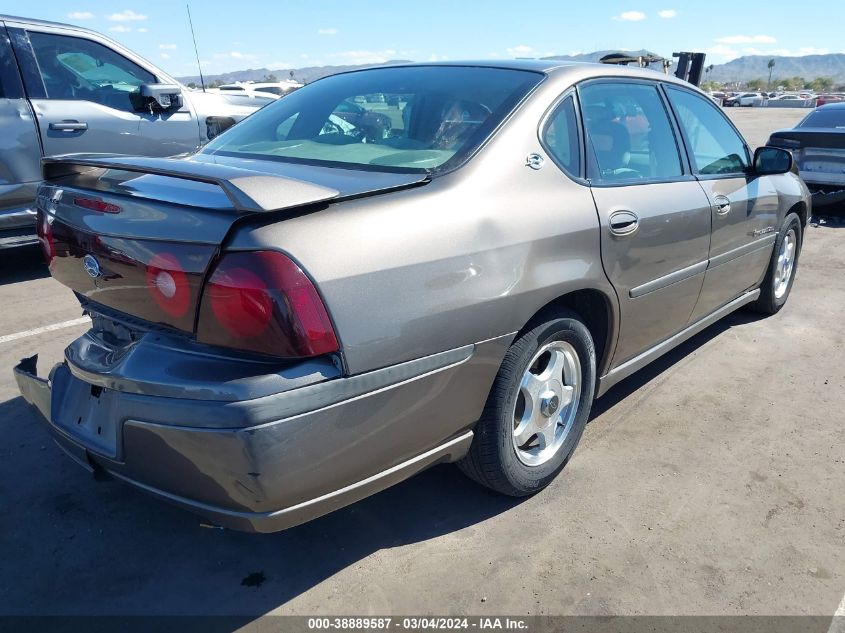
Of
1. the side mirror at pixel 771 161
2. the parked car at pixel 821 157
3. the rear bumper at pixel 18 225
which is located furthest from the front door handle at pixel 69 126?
the parked car at pixel 821 157

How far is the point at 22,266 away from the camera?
19.2 feet

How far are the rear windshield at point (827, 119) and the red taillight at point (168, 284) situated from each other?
8.63 m

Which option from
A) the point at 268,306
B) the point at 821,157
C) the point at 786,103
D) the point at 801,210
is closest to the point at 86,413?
the point at 268,306

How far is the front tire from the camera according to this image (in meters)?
2.31

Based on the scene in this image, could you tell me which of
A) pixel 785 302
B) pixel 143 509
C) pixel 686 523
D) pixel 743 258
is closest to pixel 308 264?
pixel 143 509

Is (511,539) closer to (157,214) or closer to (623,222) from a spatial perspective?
(623,222)

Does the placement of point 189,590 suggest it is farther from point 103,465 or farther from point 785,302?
point 785,302

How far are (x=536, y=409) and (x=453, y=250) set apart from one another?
33.8 inches

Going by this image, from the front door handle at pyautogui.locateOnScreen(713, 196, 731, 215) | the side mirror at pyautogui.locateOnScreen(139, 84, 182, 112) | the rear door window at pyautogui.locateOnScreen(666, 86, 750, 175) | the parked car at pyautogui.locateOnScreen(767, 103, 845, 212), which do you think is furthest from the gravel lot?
the parked car at pyautogui.locateOnScreen(767, 103, 845, 212)

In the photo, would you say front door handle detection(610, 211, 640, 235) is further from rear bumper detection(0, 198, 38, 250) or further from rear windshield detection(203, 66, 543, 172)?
rear bumper detection(0, 198, 38, 250)

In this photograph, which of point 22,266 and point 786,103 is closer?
point 22,266

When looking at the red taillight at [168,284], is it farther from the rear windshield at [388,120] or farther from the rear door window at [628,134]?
the rear door window at [628,134]

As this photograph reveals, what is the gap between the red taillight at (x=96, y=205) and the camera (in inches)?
78.6

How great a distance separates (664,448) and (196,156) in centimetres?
241
